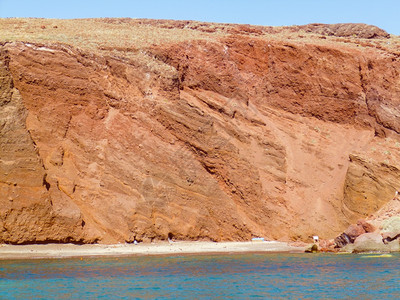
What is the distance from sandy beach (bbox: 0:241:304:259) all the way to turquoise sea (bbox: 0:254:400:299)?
1.24 metres

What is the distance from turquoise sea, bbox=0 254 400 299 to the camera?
22.4 m

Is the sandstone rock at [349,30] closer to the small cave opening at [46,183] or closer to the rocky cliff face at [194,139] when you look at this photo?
the rocky cliff face at [194,139]

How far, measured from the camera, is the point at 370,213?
40188mm

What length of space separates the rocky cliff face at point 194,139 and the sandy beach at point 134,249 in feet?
1.89

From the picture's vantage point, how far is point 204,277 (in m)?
26.0

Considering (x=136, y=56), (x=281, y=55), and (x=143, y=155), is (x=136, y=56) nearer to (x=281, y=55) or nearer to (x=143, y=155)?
(x=143, y=155)

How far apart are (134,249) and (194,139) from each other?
8.64 m

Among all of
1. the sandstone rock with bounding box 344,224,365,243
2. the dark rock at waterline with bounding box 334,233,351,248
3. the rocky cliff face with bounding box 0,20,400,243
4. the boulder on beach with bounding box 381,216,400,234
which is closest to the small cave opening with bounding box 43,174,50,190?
the rocky cliff face with bounding box 0,20,400,243

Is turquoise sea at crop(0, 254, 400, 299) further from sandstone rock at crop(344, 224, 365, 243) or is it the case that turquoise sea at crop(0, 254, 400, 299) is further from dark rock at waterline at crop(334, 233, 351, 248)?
dark rock at waterline at crop(334, 233, 351, 248)

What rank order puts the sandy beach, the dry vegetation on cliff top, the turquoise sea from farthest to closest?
the dry vegetation on cliff top < the sandy beach < the turquoise sea

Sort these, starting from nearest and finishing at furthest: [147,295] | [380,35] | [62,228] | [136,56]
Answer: [147,295]
[62,228]
[136,56]
[380,35]

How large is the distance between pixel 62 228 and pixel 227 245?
28.1 ft

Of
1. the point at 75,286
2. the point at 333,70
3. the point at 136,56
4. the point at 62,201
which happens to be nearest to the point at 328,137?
the point at 333,70

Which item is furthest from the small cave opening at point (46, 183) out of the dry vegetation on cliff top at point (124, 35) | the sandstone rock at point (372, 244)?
the sandstone rock at point (372, 244)
